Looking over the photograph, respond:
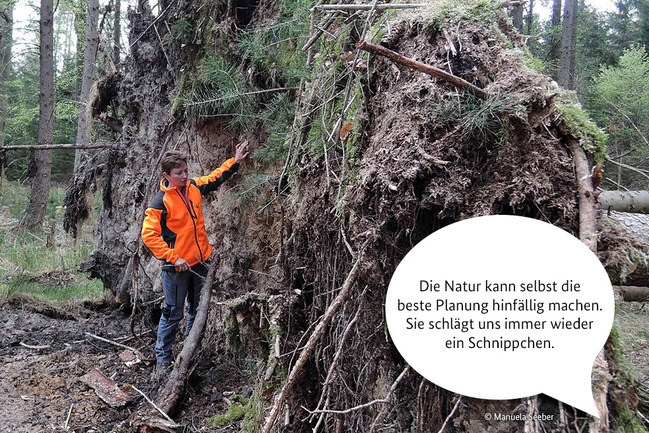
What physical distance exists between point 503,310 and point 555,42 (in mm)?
16450

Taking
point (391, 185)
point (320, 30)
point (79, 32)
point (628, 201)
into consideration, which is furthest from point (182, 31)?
point (79, 32)

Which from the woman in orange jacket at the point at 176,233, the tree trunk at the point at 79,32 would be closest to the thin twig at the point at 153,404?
the woman in orange jacket at the point at 176,233

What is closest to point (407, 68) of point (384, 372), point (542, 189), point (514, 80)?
point (514, 80)

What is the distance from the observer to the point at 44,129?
11.6 m

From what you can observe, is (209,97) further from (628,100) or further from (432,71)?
(628,100)

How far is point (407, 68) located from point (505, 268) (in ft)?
3.65

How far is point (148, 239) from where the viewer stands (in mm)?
4152

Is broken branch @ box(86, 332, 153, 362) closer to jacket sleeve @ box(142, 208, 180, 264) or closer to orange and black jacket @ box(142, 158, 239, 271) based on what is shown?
orange and black jacket @ box(142, 158, 239, 271)

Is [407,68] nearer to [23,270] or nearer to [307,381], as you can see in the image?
A: [307,381]

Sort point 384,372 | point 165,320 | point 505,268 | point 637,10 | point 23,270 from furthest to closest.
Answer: point 637,10, point 23,270, point 165,320, point 384,372, point 505,268

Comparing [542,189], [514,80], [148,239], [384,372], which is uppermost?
[514,80]

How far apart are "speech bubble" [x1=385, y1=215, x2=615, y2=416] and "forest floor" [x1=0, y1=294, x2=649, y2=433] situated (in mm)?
1884

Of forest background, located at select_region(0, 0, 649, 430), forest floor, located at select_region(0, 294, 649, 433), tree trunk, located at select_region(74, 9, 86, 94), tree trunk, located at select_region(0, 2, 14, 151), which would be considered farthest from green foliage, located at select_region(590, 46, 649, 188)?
tree trunk, located at select_region(0, 2, 14, 151)

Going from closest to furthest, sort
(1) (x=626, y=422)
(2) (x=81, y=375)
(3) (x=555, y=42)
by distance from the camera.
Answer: (1) (x=626, y=422), (2) (x=81, y=375), (3) (x=555, y=42)
